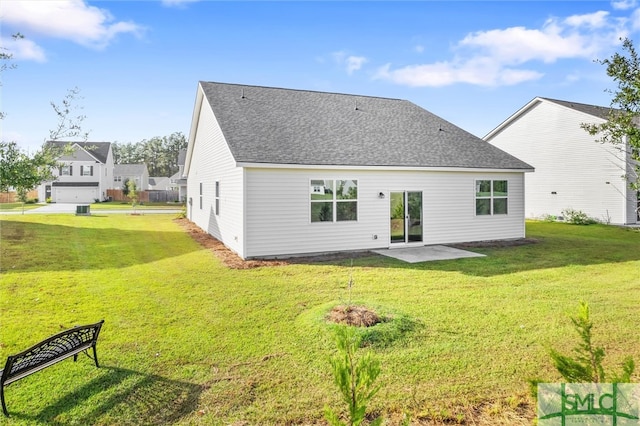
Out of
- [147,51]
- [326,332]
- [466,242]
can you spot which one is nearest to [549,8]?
[466,242]

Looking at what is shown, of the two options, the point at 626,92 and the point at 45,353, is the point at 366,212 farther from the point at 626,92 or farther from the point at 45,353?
the point at 45,353

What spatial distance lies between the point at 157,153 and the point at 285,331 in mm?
88170

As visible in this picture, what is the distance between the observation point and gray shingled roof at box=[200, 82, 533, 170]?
41.0 feet

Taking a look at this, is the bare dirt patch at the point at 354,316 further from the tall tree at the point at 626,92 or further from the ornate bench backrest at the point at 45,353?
the tall tree at the point at 626,92

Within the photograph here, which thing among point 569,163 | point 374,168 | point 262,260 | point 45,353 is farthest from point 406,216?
point 569,163

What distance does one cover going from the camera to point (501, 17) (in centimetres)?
1293

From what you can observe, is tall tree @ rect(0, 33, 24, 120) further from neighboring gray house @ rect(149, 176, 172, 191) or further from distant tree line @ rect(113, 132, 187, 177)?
distant tree line @ rect(113, 132, 187, 177)

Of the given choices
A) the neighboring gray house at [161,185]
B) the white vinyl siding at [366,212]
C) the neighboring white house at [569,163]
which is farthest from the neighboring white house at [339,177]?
the neighboring gray house at [161,185]

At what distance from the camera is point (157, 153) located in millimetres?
84875

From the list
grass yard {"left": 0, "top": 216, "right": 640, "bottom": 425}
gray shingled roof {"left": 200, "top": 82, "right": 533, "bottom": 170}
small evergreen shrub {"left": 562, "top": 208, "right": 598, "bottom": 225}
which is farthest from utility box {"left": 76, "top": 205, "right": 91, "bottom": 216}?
small evergreen shrub {"left": 562, "top": 208, "right": 598, "bottom": 225}

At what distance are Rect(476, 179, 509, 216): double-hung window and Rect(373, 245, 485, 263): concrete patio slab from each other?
272cm

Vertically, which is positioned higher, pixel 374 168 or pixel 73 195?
pixel 73 195

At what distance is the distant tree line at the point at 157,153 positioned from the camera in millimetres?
84062

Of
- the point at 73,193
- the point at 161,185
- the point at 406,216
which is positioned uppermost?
the point at 161,185
